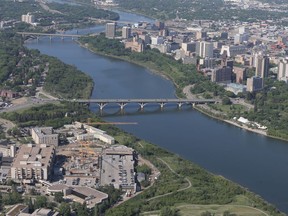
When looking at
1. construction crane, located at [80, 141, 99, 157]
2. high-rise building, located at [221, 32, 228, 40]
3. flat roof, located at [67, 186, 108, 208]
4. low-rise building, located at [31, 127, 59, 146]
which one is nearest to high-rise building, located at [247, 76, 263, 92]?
construction crane, located at [80, 141, 99, 157]

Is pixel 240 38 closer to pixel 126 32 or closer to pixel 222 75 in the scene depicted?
pixel 126 32

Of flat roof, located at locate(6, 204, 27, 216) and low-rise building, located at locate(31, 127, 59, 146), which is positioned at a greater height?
low-rise building, located at locate(31, 127, 59, 146)

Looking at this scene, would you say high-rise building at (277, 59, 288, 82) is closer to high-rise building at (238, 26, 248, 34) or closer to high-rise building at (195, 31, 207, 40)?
high-rise building at (195, 31, 207, 40)

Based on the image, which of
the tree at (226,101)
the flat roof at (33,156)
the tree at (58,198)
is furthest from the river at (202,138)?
the tree at (58,198)

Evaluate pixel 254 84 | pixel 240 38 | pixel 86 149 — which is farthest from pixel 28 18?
pixel 86 149

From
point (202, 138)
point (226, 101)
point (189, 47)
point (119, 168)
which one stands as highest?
point (189, 47)
